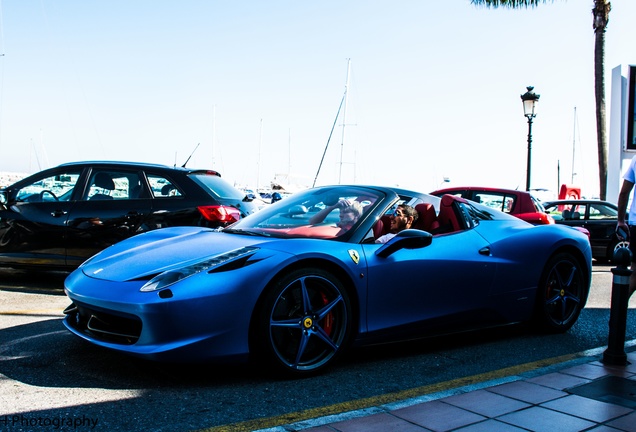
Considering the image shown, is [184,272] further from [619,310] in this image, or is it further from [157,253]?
[619,310]

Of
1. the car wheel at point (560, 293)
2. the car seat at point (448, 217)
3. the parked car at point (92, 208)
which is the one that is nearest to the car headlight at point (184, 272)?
the car seat at point (448, 217)

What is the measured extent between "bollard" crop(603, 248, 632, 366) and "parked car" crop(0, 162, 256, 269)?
4.12 meters

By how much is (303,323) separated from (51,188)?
452 cm

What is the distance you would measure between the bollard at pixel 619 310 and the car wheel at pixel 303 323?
5.60ft

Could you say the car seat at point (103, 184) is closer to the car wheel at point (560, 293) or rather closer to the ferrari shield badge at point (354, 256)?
the ferrari shield badge at point (354, 256)

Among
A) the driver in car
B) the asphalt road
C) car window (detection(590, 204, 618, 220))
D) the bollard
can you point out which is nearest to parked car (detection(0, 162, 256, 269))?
the asphalt road

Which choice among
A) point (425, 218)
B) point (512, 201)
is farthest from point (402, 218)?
point (512, 201)

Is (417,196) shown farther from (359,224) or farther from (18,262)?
(18,262)

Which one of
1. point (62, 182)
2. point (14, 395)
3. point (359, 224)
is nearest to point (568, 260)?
point (359, 224)

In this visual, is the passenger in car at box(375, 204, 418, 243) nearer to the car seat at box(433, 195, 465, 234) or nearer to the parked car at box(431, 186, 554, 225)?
the car seat at box(433, 195, 465, 234)

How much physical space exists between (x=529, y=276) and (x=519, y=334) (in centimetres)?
59

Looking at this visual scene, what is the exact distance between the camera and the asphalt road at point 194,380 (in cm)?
298

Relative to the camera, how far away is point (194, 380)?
3621 millimetres

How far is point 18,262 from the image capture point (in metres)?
6.91
